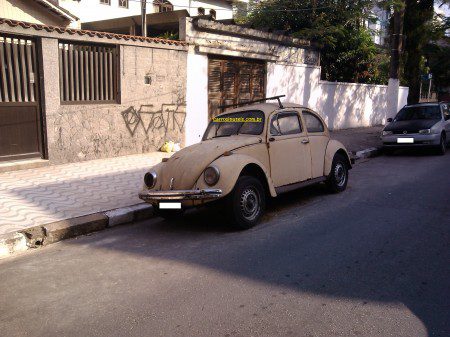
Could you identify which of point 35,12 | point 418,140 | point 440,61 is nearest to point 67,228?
point 418,140

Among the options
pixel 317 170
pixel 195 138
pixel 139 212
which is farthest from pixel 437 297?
pixel 195 138

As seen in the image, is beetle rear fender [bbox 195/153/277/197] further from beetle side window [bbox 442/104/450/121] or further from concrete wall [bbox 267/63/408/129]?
concrete wall [bbox 267/63/408/129]

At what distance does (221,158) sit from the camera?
19.3 ft

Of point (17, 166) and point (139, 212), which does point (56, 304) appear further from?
point (17, 166)

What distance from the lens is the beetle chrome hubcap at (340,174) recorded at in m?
7.98

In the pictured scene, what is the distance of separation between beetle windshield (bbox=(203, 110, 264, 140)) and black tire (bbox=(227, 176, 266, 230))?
99 cm

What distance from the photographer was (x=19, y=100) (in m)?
9.21

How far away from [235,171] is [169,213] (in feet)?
4.66

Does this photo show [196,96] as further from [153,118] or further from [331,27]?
[331,27]

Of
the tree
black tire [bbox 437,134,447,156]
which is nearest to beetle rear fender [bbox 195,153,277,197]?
black tire [bbox 437,134,447,156]

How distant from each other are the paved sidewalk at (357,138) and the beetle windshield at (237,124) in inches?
270

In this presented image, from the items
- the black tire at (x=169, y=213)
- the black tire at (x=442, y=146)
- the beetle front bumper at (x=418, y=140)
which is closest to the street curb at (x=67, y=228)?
the black tire at (x=169, y=213)

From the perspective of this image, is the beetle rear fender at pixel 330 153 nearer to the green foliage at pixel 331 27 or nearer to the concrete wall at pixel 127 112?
the concrete wall at pixel 127 112

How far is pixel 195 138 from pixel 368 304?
32.2ft
